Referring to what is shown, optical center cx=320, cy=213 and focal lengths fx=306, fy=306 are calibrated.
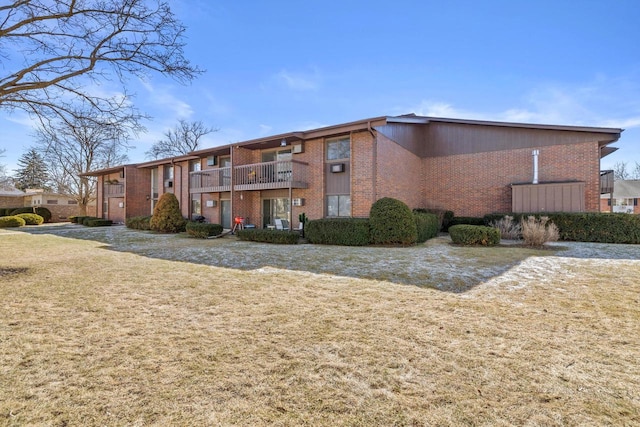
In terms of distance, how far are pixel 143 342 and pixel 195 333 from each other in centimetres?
50

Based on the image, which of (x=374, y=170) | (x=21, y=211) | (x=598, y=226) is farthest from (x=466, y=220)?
(x=21, y=211)

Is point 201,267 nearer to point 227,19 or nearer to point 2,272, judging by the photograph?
point 2,272

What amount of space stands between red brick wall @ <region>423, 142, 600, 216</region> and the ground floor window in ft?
26.5

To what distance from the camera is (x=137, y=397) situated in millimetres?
2234

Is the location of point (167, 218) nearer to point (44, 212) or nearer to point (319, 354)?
point (319, 354)

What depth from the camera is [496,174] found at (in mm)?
15562

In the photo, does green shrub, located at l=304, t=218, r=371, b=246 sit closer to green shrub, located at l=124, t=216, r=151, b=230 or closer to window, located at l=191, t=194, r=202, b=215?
window, located at l=191, t=194, r=202, b=215

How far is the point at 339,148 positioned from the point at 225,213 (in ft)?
28.5

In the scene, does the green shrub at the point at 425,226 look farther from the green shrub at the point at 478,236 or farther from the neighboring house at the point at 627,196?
the neighboring house at the point at 627,196

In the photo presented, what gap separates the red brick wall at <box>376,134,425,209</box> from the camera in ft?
44.9

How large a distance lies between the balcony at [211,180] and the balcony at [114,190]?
9.41 m

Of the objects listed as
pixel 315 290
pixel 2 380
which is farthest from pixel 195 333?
pixel 315 290

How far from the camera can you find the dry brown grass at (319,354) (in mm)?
2102

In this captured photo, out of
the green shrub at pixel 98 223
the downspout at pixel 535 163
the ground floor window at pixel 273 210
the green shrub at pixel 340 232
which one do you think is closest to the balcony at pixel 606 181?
the downspout at pixel 535 163
